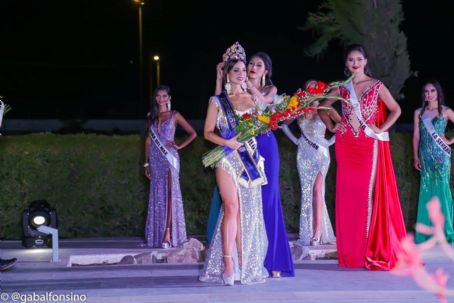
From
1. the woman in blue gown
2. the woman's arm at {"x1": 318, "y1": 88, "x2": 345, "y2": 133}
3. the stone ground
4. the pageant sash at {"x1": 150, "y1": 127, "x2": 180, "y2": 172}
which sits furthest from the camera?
the pageant sash at {"x1": 150, "y1": 127, "x2": 180, "y2": 172}

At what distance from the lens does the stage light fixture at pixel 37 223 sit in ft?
25.1

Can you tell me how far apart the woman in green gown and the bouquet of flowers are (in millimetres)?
2979

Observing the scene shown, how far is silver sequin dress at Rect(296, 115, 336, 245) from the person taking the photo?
8.27m

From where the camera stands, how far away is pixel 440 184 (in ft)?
28.4

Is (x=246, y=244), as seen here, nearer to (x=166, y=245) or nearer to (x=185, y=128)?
(x=166, y=245)

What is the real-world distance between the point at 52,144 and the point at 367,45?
4.81 metres

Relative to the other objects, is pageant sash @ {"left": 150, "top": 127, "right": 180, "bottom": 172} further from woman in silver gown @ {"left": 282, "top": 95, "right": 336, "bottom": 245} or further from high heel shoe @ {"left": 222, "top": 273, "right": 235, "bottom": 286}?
high heel shoe @ {"left": 222, "top": 273, "right": 235, "bottom": 286}

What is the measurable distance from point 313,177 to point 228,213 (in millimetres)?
2642

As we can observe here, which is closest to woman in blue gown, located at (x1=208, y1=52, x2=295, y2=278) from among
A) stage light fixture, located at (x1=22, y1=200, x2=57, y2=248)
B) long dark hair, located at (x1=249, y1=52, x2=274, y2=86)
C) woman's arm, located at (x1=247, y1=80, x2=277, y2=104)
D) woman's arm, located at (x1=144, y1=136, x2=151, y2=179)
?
woman's arm, located at (x1=247, y1=80, x2=277, y2=104)

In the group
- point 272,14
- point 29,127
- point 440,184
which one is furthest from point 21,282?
point 272,14

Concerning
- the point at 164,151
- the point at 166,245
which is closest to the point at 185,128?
the point at 164,151

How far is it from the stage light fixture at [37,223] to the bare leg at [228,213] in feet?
8.03

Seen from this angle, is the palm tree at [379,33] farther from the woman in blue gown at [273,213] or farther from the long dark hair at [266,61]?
the woman in blue gown at [273,213]

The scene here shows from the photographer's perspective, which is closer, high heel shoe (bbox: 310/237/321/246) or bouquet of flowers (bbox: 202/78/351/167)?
bouquet of flowers (bbox: 202/78/351/167)
